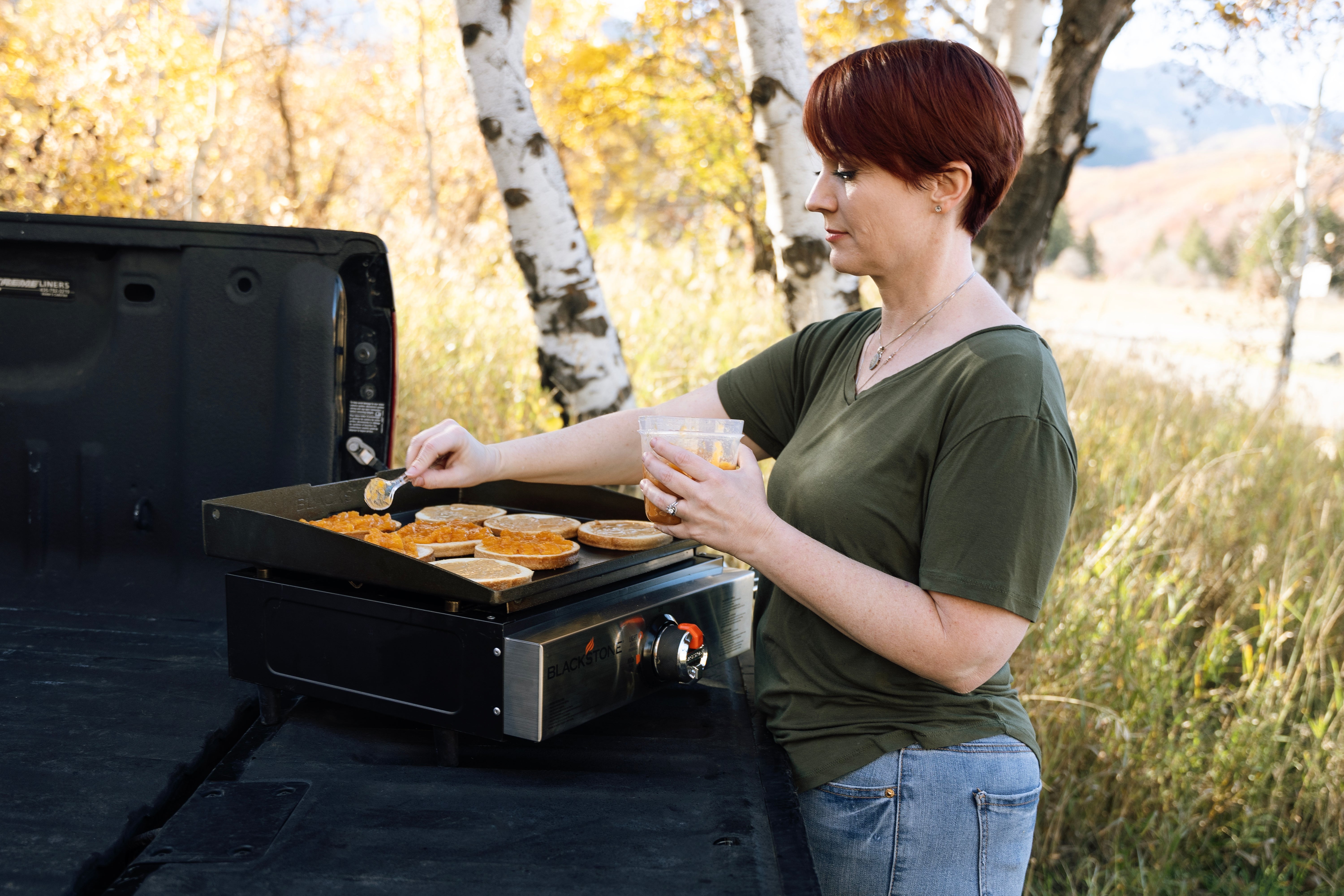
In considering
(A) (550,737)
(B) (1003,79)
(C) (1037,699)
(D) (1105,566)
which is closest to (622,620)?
(A) (550,737)

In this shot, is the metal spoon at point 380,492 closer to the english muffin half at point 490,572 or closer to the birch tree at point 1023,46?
the english muffin half at point 490,572

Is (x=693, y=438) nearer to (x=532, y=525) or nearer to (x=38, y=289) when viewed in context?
(x=532, y=525)

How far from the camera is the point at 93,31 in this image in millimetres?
10391

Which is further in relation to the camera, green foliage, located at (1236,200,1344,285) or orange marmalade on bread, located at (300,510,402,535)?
green foliage, located at (1236,200,1344,285)

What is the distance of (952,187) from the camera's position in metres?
1.43

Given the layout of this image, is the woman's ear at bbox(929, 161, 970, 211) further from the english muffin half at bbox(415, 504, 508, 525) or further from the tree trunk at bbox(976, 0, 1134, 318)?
the tree trunk at bbox(976, 0, 1134, 318)

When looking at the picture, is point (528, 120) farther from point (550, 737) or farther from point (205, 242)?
point (550, 737)

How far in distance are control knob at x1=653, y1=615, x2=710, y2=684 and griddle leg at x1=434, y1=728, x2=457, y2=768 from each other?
0.97 ft

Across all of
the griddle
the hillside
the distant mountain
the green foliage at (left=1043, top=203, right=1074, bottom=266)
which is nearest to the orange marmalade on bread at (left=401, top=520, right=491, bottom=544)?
the griddle

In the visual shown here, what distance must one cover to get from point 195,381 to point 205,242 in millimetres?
276

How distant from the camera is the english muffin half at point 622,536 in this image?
1.59m

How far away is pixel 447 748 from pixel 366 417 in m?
0.93

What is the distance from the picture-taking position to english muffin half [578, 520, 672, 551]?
159 cm

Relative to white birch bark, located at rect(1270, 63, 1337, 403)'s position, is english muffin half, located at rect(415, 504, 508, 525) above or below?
below
